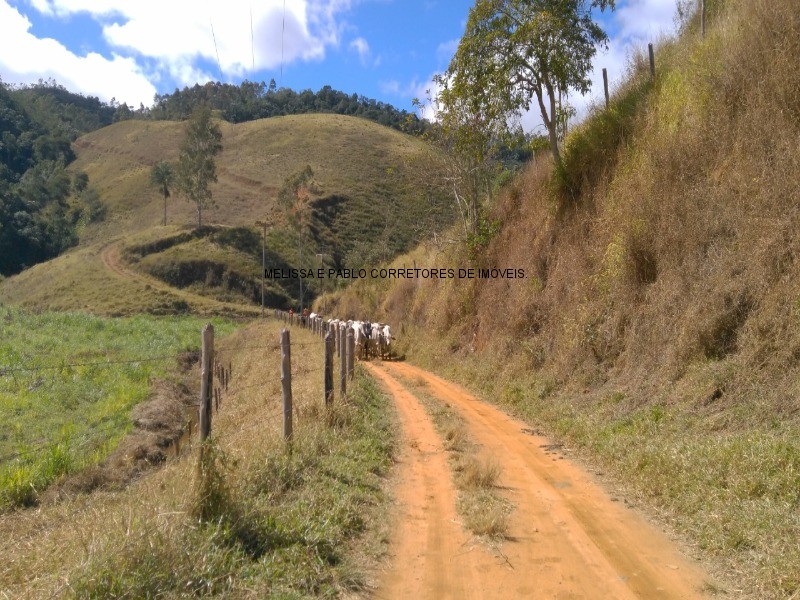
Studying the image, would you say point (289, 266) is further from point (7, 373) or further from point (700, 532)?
point (700, 532)

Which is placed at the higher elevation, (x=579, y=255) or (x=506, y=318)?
(x=579, y=255)

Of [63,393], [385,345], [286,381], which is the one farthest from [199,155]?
[286,381]

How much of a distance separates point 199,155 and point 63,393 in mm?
56937

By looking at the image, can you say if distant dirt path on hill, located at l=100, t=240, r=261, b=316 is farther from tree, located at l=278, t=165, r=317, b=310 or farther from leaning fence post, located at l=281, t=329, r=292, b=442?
leaning fence post, located at l=281, t=329, r=292, b=442

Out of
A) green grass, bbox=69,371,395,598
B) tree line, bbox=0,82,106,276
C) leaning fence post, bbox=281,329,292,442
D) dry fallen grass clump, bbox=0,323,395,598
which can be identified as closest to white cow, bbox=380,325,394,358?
dry fallen grass clump, bbox=0,323,395,598

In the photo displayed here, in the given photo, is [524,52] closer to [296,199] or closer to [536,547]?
[536,547]

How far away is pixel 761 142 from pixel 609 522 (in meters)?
7.09

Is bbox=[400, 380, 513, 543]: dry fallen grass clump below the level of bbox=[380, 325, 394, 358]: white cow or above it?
below

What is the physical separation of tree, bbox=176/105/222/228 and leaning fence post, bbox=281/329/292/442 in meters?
68.1

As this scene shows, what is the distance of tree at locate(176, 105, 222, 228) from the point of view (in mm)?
71562

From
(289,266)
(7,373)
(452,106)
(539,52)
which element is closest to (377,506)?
(539,52)

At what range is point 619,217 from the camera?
44.7ft

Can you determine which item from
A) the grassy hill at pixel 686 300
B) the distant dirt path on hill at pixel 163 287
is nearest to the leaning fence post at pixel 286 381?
the grassy hill at pixel 686 300

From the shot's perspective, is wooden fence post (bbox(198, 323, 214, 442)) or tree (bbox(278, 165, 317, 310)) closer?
wooden fence post (bbox(198, 323, 214, 442))
